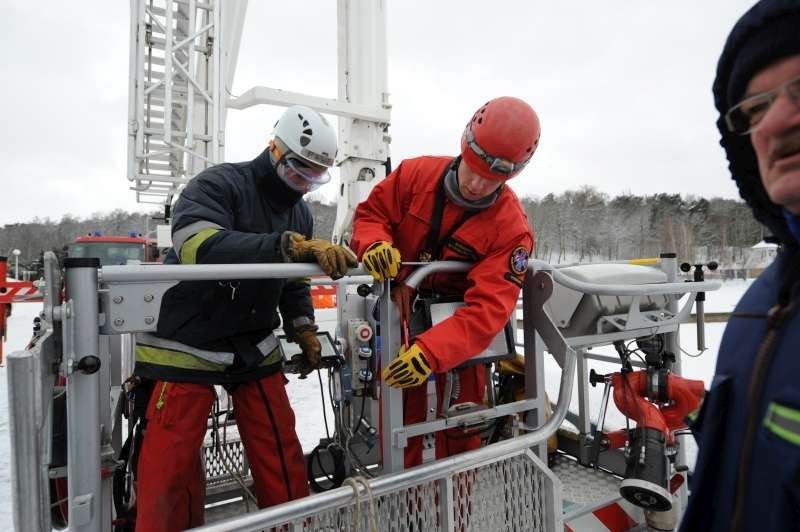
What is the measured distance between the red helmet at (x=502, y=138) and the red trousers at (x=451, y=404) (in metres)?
0.99

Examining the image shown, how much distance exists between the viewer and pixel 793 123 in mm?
672

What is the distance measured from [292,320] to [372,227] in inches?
28.3

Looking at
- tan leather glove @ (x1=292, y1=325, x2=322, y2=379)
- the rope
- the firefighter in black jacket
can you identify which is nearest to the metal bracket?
the firefighter in black jacket

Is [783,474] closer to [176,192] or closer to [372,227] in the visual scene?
[372,227]

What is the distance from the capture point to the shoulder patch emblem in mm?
2166

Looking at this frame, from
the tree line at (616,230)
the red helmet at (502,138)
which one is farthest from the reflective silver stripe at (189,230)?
the tree line at (616,230)

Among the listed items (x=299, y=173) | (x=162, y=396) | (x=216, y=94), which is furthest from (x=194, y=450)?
(x=216, y=94)

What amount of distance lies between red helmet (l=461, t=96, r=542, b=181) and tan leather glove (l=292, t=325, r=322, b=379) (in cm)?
122

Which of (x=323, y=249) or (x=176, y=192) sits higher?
(x=176, y=192)

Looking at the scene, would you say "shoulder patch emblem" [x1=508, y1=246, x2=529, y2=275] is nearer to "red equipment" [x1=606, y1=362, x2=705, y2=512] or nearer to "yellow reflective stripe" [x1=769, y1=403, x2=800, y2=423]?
"red equipment" [x1=606, y1=362, x2=705, y2=512]

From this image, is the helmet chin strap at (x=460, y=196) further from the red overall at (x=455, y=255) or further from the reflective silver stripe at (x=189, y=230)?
the reflective silver stripe at (x=189, y=230)

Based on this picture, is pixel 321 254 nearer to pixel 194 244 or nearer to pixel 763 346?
pixel 194 244

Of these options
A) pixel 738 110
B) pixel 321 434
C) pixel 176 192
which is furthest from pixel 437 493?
pixel 176 192

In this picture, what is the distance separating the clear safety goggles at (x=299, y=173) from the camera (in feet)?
7.70
